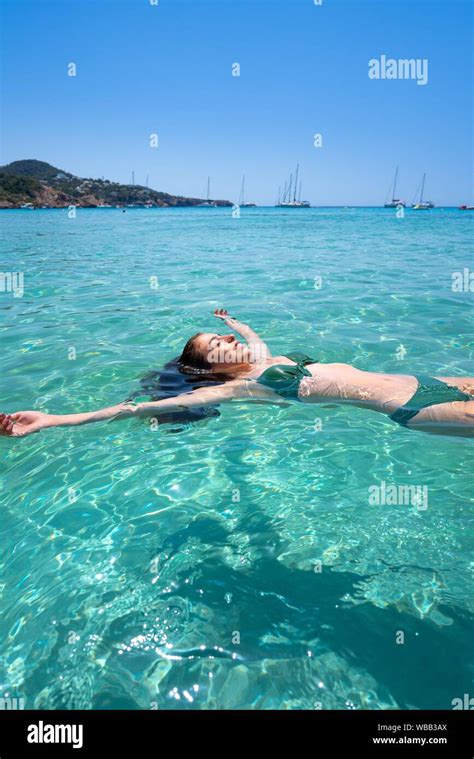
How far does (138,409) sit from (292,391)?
1691mm

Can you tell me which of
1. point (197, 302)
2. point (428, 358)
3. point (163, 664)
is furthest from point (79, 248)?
point (163, 664)

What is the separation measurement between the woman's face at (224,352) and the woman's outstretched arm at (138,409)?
0.24m

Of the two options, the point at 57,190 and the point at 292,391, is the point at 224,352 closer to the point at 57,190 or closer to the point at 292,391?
the point at 292,391

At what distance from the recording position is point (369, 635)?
2717mm

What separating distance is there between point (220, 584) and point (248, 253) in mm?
21788

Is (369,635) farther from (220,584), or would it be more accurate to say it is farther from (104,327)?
(104,327)

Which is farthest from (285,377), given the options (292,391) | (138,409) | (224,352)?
(138,409)

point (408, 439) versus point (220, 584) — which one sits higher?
point (408, 439)

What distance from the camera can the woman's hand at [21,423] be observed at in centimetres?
408

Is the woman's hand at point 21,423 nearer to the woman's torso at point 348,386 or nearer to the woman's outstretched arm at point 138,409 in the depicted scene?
the woman's outstretched arm at point 138,409

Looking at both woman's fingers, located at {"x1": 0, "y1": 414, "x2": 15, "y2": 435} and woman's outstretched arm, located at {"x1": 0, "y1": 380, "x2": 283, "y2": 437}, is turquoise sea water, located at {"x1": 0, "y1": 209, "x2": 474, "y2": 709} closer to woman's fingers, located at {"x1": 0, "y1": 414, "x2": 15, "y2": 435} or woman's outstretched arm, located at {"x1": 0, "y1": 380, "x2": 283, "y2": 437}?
woman's outstretched arm, located at {"x1": 0, "y1": 380, "x2": 283, "y2": 437}

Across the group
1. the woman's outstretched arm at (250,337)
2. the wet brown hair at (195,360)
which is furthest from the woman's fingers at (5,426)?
the woman's outstretched arm at (250,337)

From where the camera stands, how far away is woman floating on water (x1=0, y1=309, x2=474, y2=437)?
167 inches

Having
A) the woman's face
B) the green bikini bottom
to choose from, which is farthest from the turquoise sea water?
the woman's face
